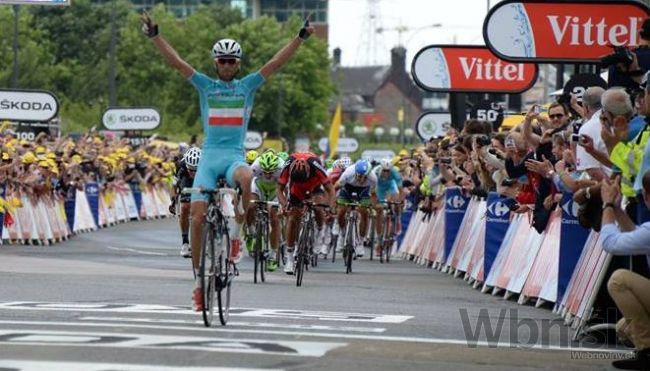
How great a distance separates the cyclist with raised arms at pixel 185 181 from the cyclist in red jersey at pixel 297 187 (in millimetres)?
1185

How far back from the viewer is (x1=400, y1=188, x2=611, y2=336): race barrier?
15.0 m

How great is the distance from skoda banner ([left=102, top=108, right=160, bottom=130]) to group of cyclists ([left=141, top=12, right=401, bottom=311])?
21.8m

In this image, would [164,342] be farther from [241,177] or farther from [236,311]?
[236,311]

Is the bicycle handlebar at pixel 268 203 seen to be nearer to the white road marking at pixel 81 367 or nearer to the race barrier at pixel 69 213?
the race barrier at pixel 69 213

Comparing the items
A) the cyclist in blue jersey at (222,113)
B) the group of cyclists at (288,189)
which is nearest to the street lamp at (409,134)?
the group of cyclists at (288,189)

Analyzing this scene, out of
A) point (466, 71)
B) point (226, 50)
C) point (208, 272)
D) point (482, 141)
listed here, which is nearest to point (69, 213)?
point (466, 71)

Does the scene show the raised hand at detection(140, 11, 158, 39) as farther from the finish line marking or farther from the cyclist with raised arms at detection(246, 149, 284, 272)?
the cyclist with raised arms at detection(246, 149, 284, 272)

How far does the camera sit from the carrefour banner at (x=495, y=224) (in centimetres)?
2086

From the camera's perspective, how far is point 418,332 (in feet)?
44.8

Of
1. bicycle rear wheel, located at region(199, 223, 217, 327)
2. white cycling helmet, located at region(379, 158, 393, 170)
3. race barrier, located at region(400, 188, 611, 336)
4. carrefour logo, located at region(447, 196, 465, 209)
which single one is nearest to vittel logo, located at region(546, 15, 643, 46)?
race barrier, located at region(400, 188, 611, 336)

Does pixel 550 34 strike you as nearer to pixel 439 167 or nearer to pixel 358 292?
pixel 358 292

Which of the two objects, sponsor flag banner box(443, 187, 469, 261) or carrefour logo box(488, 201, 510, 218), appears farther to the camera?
sponsor flag banner box(443, 187, 469, 261)

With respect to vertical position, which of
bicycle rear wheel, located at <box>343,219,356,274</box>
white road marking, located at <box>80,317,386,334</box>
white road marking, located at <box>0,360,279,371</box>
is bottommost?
bicycle rear wheel, located at <box>343,219,356,274</box>

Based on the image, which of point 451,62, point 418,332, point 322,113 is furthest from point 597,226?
point 322,113
